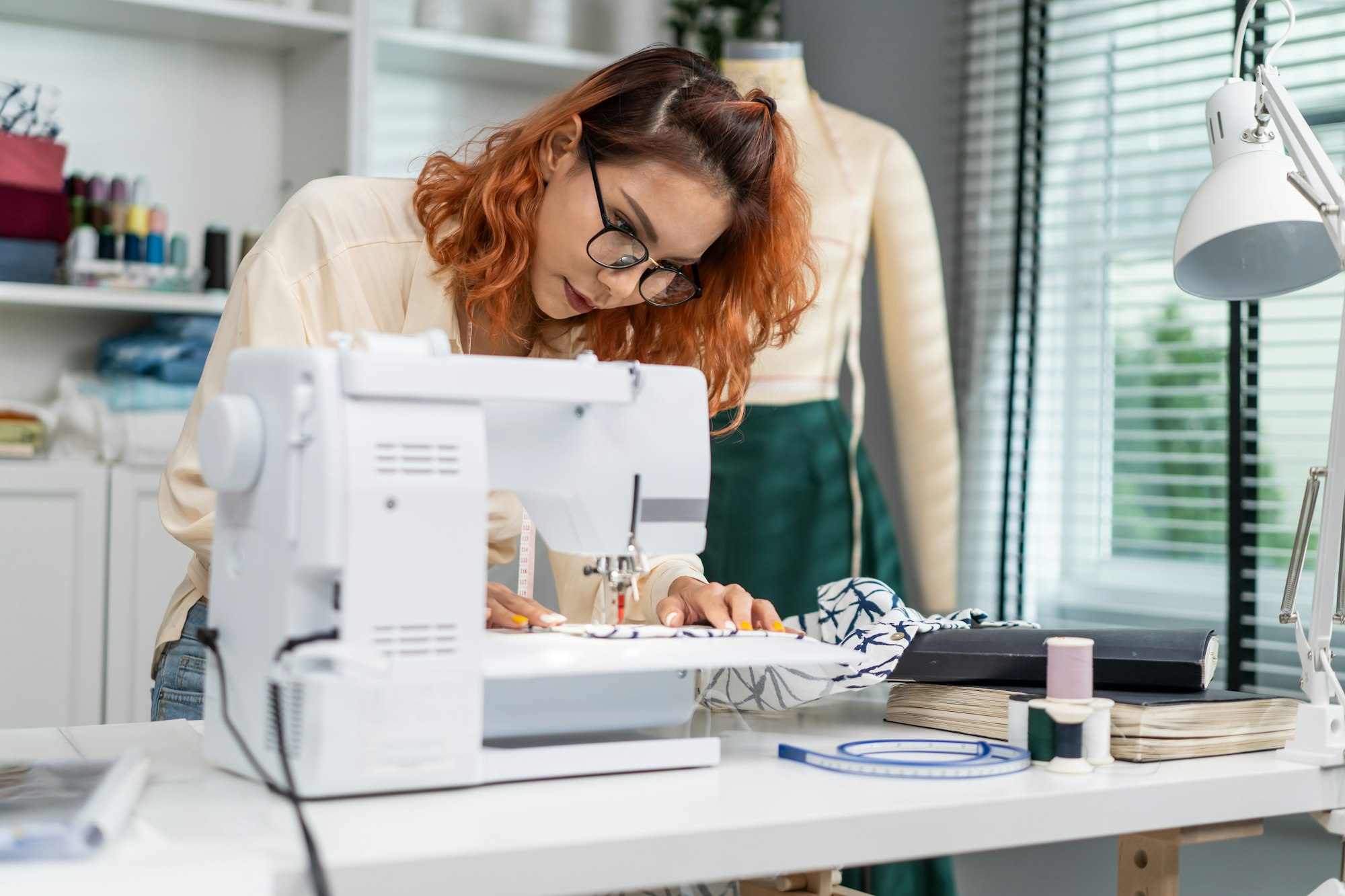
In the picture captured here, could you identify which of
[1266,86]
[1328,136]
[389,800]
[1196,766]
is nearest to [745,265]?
[1266,86]

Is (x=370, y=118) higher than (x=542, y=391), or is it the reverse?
(x=370, y=118)

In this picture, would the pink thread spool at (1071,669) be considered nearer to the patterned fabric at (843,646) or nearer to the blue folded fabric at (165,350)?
the patterned fabric at (843,646)

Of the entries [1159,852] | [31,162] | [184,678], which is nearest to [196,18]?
[31,162]

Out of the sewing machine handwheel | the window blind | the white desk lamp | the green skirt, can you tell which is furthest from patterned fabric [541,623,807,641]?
the window blind

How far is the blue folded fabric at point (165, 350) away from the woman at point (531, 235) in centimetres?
103

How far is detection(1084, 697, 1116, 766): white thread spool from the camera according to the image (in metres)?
1.01

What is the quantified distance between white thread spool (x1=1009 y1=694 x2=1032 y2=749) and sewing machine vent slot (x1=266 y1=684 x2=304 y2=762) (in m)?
0.56

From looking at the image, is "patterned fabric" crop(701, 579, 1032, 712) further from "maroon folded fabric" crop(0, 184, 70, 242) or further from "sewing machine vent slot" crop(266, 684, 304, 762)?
"maroon folded fabric" crop(0, 184, 70, 242)

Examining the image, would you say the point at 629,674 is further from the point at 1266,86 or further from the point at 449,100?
the point at 449,100

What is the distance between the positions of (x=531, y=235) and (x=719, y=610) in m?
0.50

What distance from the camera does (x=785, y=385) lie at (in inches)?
86.7

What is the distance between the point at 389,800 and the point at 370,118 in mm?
1920

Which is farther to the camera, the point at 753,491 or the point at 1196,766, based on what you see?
the point at 753,491

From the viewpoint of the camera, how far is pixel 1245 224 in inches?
42.5
